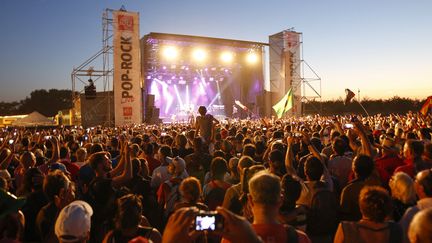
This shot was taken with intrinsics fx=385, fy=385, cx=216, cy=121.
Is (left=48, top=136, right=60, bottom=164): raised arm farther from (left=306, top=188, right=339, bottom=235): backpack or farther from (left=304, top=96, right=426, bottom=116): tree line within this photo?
(left=304, top=96, right=426, bottom=116): tree line

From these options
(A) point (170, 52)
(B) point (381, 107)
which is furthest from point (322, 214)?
(B) point (381, 107)

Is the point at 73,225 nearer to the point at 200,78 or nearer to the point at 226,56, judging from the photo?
the point at 226,56

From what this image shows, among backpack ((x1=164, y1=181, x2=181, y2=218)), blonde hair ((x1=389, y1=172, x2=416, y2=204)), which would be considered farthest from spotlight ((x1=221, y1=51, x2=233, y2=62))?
blonde hair ((x1=389, y1=172, x2=416, y2=204))

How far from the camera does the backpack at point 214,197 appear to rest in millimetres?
3998

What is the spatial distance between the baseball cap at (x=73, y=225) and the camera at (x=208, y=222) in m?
0.96

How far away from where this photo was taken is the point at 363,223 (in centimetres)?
241

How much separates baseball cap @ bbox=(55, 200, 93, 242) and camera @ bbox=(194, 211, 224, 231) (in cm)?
96

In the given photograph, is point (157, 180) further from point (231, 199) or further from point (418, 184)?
point (418, 184)

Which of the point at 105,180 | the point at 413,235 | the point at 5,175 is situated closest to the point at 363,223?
the point at 413,235

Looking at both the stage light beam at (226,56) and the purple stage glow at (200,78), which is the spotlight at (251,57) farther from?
the stage light beam at (226,56)

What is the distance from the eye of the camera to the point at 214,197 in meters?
4.04

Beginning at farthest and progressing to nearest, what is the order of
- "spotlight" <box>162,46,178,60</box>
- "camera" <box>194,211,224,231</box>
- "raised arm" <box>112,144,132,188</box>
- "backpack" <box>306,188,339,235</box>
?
"spotlight" <box>162,46,178,60</box>
"raised arm" <box>112,144,132,188</box>
"backpack" <box>306,188,339,235</box>
"camera" <box>194,211,224,231</box>

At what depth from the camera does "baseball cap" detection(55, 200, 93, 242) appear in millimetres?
2281

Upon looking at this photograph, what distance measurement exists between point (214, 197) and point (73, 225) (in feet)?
6.39
